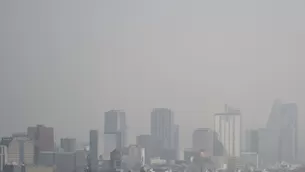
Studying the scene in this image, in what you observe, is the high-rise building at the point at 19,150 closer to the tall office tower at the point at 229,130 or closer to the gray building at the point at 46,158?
the gray building at the point at 46,158

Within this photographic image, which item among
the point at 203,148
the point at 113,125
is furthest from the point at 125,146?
the point at 203,148

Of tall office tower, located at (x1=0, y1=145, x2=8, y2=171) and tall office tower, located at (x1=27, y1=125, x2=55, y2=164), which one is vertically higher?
tall office tower, located at (x1=27, y1=125, x2=55, y2=164)

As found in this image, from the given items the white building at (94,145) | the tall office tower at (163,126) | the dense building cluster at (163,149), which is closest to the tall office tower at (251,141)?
the dense building cluster at (163,149)

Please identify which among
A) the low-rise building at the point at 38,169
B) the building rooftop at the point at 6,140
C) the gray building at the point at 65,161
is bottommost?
the low-rise building at the point at 38,169

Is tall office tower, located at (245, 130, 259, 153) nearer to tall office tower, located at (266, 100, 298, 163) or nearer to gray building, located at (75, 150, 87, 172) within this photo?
tall office tower, located at (266, 100, 298, 163)

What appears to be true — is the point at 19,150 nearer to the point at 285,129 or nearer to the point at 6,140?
the point at 6,140

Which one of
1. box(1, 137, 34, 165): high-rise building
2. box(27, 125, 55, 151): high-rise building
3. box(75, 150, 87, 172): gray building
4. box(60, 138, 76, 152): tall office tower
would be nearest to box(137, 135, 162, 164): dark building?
box(75, 150, 87, 172): gray building
